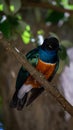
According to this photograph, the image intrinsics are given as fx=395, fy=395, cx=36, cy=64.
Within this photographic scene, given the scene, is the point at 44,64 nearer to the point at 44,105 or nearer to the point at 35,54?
the point at 35,54

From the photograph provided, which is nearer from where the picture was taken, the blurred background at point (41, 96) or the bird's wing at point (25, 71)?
the bird's wing at point (25, 71)

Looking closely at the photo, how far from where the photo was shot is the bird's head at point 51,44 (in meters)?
1.88

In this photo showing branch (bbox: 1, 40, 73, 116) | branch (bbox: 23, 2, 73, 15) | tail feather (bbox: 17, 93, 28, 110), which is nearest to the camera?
branch (bbox: 1, 40, 73, 116)

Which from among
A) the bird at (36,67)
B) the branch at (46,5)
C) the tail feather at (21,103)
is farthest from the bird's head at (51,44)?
the branch at (46,5)

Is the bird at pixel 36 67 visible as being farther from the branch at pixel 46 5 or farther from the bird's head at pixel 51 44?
the branch at pixel 46 5

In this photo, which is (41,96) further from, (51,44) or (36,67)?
(51,44)

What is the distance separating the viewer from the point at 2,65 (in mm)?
2883

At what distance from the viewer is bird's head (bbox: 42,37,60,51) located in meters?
1.88

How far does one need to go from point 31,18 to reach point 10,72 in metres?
0.60

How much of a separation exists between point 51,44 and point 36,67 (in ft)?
0.51

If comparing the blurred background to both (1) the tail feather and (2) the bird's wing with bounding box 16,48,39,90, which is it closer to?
(2) the bird's wing with bounding box 16,48,39,90

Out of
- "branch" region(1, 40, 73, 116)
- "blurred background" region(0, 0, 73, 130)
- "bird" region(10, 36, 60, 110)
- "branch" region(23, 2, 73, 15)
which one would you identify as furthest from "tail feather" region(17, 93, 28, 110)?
"branch" region(23, 2, 73, 15)

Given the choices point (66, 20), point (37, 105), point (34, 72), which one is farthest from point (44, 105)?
point (34, 72)

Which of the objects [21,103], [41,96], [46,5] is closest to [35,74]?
[21,103]
